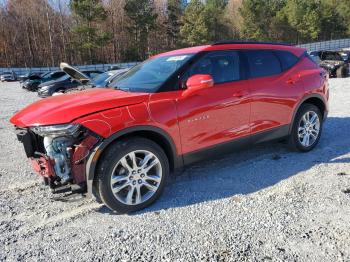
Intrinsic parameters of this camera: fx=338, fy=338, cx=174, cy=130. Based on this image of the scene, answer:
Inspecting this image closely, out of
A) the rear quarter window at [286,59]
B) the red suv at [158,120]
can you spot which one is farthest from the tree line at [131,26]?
the red suv at [158,120]

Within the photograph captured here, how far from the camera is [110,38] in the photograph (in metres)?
46.2

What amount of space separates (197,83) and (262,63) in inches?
56.4

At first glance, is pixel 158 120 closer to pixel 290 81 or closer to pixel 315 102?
pixel 290 81

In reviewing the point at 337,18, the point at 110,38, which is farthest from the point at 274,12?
the point at 110,38

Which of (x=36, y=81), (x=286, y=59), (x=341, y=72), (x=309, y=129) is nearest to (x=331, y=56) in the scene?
(x=341, y=72)

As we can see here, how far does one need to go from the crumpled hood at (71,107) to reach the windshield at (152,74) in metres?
0.24

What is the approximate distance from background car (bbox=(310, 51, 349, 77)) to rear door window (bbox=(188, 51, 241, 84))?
1606 cm

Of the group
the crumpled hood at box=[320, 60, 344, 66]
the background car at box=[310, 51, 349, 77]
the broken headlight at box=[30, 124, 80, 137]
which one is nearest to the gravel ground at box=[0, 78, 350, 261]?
the broken headlight at box=[30, 124, 80, 137]

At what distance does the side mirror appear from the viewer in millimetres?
3779

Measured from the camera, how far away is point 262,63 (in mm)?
4754

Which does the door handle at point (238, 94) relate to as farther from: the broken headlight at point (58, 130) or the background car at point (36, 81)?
the background car at point (36, 81)

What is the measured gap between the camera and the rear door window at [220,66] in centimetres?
412

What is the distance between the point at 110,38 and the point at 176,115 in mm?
45026

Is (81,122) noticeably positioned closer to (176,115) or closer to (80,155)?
(80,155)
